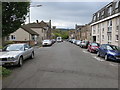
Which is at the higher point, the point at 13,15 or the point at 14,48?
the point at 13,15

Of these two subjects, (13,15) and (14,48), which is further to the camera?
(13,15)

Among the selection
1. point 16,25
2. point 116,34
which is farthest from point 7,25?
point 116,34

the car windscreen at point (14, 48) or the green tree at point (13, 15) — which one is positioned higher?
the green tree at point (13, 15)

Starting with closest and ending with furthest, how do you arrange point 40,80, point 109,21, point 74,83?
point 74,83 < point 40,80 < point 109,21

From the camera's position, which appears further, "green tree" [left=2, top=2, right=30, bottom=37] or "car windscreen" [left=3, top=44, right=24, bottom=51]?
"green tree" [left=2, top=2, right=30, bottom=37]

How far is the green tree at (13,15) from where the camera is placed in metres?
13.9

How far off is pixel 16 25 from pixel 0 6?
12.7 feet

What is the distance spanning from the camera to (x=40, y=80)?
6.21m

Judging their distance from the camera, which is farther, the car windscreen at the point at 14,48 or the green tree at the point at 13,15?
the green tree at the point at 13,15

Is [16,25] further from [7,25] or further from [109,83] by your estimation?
[109,83]

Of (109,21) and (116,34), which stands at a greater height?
(109,21)

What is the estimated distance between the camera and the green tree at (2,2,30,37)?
1391cm

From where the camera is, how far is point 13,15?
14516mm

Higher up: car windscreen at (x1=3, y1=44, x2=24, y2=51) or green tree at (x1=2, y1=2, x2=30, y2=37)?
green tree at (x1=2, y1=2, x2=30, y2=37)
